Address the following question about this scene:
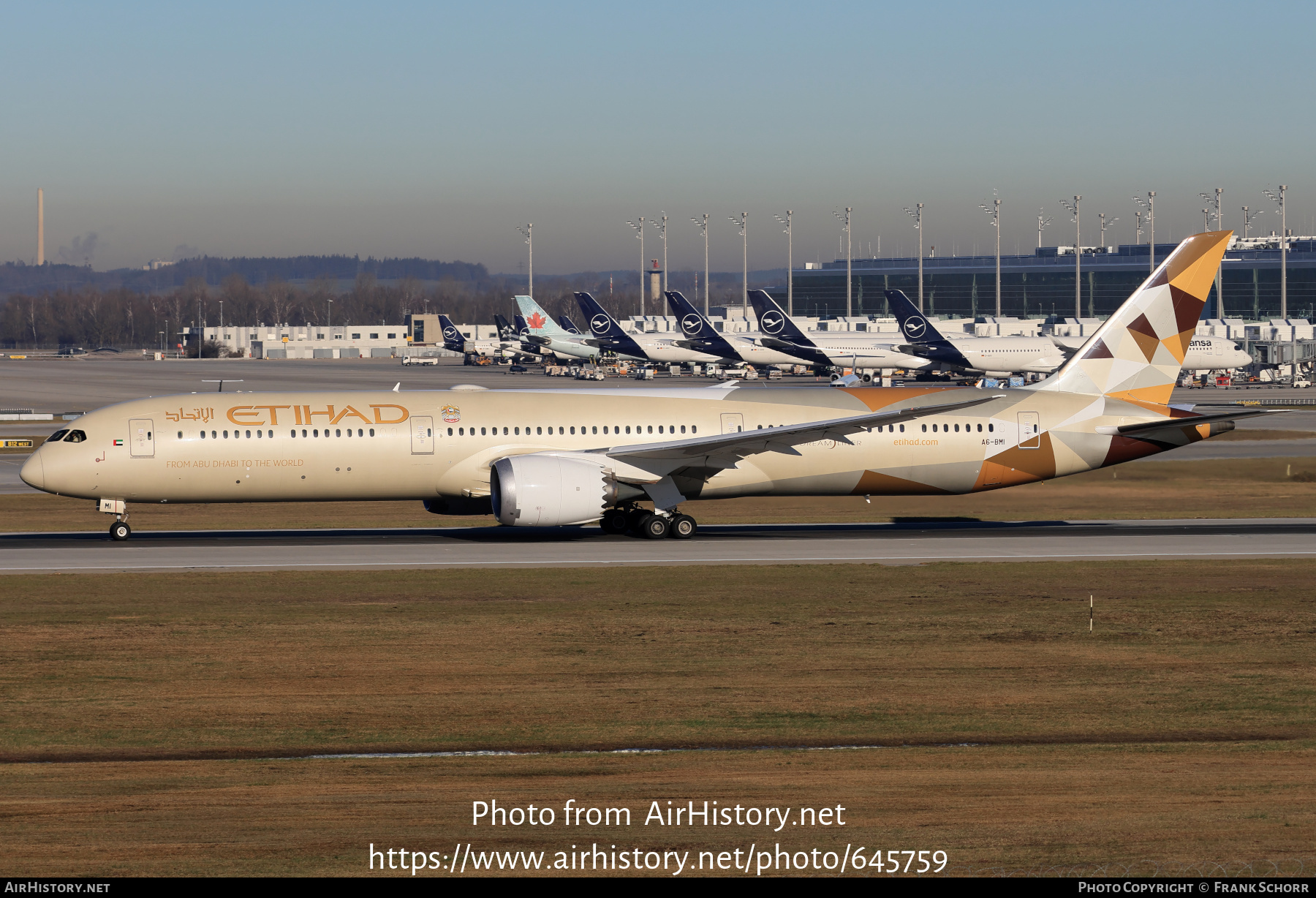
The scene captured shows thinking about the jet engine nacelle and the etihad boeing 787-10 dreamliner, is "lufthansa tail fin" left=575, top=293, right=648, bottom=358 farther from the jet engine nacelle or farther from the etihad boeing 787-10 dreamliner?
the jet engine nacelle

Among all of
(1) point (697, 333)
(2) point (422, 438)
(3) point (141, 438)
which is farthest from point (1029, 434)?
(1) point (697, 333)

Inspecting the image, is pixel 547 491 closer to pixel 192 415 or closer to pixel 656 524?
pixel 656 524

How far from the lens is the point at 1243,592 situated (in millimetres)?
29406

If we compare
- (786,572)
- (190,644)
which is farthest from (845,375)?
(190,644)

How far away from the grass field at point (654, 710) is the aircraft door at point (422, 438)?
Result: 7.57 m

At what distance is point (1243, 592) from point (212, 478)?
2709 centimetres

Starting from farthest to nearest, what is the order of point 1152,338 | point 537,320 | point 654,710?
1. point 537,320
2. point 1152,338
3. point 654,710

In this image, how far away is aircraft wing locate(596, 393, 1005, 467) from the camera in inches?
1531

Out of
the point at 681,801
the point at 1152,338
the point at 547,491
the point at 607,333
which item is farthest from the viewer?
the point at 607,333

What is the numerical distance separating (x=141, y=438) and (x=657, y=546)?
14.9 m

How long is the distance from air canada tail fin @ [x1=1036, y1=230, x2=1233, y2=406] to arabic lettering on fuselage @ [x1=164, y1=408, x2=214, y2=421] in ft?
83.5

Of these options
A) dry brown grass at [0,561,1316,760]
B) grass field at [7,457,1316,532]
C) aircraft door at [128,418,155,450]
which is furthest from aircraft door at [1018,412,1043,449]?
aircraft door at [128,418,155,450]

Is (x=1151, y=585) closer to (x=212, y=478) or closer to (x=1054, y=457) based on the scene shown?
(x=1054, y=457)

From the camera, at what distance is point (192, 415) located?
39.3m
